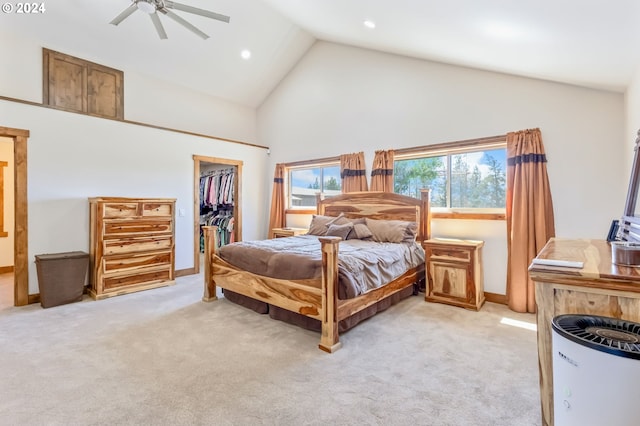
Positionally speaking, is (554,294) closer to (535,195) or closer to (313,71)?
(535,195)

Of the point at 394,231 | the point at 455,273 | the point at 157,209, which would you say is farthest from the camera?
the point at 157,209

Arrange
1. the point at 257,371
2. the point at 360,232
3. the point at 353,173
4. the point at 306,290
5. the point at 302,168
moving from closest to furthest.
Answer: the point at 257,371 → the point at 306,290 → the point at 360,232 → the point at 353,173 → the point at 302,168

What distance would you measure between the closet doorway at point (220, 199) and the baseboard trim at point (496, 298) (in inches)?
179

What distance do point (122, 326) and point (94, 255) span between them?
5.50 feet

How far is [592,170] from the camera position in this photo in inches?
136

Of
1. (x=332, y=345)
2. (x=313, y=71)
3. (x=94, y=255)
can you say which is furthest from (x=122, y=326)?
(x=313, y=71)

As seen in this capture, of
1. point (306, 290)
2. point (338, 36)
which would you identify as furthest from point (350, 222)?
point (338, 36)

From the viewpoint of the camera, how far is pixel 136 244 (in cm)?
459

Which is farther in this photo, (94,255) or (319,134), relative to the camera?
(319,134)

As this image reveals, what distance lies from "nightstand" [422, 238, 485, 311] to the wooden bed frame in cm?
29

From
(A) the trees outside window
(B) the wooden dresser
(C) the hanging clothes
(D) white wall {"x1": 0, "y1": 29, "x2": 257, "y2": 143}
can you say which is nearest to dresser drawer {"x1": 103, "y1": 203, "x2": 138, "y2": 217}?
(B) the wooden dresser

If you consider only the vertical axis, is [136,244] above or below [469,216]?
below

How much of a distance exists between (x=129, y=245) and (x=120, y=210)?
1.67ft

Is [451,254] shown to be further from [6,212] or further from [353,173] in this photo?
[6,212]
